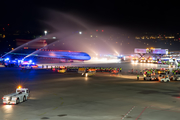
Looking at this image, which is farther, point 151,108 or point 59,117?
point 151,108

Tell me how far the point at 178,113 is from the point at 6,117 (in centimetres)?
1553

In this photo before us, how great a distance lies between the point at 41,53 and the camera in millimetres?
165000

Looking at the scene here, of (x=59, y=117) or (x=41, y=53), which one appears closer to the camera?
(x=59, y=117)

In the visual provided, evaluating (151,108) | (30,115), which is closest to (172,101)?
(151,108)

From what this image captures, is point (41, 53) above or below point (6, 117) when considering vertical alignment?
above

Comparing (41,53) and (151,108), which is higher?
(41,53)

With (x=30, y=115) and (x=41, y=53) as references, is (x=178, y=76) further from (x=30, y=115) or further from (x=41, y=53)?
(x=41, y=53)

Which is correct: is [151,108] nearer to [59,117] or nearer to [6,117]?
[59,117]

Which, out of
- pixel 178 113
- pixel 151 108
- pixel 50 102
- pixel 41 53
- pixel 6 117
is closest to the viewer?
pixel 6 117

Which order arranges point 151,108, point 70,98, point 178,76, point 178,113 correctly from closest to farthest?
1. point 178,113
2. point 151,108
3. point 70,98
4. point 178,76

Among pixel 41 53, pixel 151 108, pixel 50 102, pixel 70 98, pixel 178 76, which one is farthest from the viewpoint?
pixel 41 53

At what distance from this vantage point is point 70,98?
3056 centimetres

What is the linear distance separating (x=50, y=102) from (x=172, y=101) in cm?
1453

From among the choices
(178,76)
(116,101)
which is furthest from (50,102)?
(178,76)
